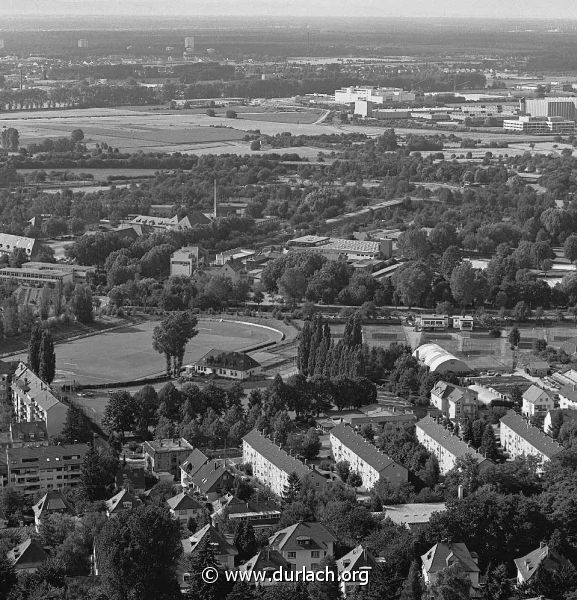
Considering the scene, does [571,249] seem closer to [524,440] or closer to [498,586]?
[524,440]

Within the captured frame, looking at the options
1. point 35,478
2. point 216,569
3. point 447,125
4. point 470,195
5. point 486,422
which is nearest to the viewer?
point 216,569

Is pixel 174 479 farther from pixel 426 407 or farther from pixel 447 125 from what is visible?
pixel 447 125

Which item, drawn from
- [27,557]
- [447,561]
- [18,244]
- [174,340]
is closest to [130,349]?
[174,340]

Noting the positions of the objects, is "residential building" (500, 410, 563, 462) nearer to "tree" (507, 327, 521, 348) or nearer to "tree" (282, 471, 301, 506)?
"tree" (282, 471, 301, 506)

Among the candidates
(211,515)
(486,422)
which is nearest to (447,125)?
(486,422)

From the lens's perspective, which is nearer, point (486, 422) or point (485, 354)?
point (486, 422)

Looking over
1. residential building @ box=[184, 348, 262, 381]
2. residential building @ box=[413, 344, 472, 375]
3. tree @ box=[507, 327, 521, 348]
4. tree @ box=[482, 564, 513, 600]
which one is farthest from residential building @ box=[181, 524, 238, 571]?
tree @ box=[507, 327, 521, 348]
